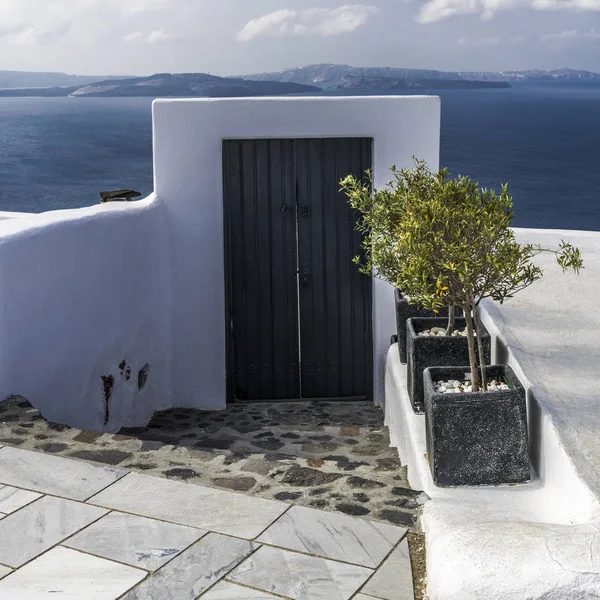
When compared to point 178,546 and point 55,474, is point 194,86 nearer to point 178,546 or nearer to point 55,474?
point 55,474

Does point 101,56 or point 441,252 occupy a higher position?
point 101,56

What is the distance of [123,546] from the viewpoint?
3230 mm

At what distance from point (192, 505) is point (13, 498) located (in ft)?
2.59

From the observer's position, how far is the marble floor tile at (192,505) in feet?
11.2

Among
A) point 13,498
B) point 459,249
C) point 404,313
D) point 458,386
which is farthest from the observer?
point 404,313

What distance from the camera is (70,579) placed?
302 centimetres

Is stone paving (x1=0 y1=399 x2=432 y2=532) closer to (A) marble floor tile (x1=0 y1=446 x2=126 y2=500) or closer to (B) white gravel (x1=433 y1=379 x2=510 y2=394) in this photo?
(A) marble floor tile (x1=0 y1=446 x2=126 y2=500)

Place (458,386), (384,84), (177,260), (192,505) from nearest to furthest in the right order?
1. (192,505)
2. (458,386)
3. (177,260)
4. (384,84)

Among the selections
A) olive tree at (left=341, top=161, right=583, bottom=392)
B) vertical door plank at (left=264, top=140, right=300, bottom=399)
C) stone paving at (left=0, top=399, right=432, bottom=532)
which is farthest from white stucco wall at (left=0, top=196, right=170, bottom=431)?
olive tree at (left=341, top=161, right=583, bottom=392)

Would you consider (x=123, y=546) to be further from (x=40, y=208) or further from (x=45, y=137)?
(x=45, y=137)

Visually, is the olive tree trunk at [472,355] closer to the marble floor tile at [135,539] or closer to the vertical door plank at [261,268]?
the marble floor tile at [135,539]

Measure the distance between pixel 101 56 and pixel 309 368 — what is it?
56626 millimetres

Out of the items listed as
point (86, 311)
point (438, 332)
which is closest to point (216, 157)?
point (86, 311)

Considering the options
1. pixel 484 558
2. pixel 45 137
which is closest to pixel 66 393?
pixel 484 558
